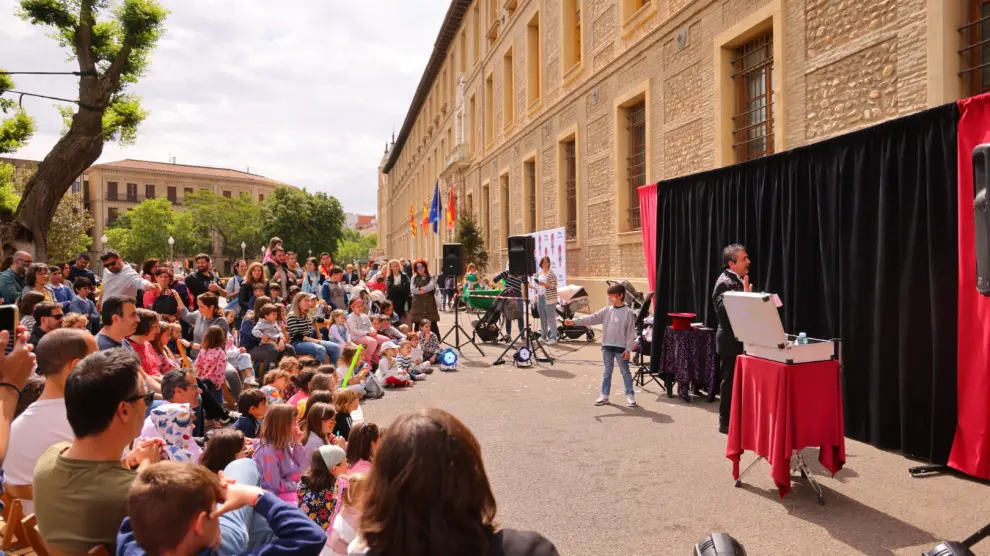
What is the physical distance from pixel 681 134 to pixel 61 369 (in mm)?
12016

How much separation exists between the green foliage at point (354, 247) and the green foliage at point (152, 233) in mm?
49240

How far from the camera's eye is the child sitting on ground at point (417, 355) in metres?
10.7

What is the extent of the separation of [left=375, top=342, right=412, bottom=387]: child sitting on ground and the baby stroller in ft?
18.3

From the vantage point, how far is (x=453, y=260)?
52.5ft

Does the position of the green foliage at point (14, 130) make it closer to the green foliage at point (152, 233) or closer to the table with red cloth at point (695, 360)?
the table with red cloth at point (695, 360)

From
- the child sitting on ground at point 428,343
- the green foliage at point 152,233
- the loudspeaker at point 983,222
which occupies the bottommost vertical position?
the child sitting on ground at point 428,343

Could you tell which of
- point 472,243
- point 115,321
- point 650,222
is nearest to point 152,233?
point 472,243

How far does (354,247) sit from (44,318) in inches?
4894

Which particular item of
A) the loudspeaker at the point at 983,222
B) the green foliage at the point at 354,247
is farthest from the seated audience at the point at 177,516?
the green foliage at the point at 354,247

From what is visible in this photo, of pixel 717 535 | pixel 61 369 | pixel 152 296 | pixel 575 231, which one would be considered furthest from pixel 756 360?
pixel 575 231

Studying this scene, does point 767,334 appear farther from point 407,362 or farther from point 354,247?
point 354,247

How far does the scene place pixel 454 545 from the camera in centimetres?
148

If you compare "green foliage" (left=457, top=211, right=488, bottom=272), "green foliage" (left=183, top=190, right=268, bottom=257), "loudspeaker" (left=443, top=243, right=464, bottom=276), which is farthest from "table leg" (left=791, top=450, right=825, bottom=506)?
"green foliage" (left=183, top=190, right=268, bottom=257)

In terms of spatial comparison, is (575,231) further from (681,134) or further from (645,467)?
(645,467)
